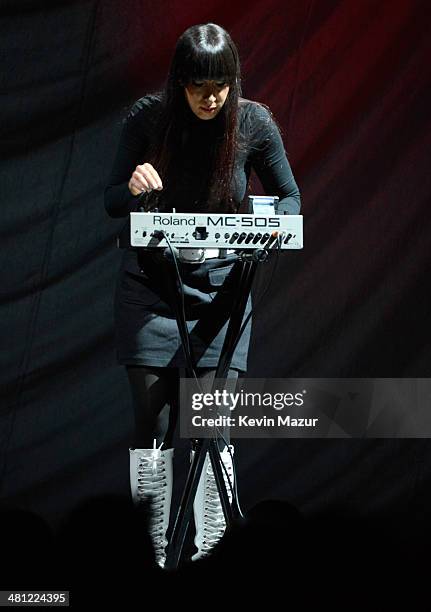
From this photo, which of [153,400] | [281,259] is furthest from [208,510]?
[281,259]

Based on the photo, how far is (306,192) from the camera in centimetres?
400

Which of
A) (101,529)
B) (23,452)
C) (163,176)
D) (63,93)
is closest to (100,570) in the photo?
(101,529)

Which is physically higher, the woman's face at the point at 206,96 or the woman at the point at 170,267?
the woman's face at the point at 206,96

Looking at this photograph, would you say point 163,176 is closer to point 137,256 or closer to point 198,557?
point 137,256

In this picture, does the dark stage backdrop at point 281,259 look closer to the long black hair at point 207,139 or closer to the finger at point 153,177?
the long black hair at point 207,139

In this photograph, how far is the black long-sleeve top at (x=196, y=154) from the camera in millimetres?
2869

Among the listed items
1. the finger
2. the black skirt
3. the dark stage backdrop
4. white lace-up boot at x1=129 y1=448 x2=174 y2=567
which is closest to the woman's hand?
the finger

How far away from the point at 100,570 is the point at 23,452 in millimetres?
1518

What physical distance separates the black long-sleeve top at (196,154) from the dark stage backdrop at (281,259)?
99 centimetres

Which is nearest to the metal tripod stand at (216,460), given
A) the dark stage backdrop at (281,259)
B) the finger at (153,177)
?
the finger at (153,177)

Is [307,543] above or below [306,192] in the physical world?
below

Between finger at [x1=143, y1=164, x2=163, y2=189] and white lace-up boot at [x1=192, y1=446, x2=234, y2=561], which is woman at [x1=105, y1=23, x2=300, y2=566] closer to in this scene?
white lace-up boot at [x1=192, y1=446, x2=234, y2=561]

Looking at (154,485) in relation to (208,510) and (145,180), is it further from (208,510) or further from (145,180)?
(145,180)

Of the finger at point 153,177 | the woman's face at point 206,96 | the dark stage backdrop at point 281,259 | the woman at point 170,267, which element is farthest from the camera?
the dark stage backdrop at point 281,259
